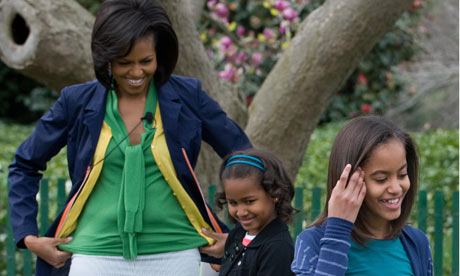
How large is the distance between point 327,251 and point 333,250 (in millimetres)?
17

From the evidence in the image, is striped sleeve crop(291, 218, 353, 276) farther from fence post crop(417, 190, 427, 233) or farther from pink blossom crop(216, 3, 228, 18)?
pink blossom crop(216, 3, 228, 18)

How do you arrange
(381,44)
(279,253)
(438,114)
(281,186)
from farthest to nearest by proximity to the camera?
(438,114), (381,44), (281,186), (279,253)

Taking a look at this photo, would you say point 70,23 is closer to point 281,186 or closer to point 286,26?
point 281,186

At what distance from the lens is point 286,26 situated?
6262 mm

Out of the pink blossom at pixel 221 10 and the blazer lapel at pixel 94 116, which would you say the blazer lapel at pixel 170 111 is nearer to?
the blazer lapel at pixel 94 116

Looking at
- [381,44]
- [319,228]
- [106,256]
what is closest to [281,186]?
[319,228]

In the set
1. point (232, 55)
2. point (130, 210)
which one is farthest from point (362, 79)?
point (130, 210)

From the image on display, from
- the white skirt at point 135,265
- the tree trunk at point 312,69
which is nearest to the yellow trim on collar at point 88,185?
the white skirt at point 135,265

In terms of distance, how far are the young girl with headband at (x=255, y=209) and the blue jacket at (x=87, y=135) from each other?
148 millimetres

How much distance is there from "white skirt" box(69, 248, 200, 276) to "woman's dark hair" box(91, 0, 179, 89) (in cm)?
63

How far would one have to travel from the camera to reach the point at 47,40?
3816 mm

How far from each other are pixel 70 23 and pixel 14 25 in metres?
0.30

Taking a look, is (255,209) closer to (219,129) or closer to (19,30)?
(219,129)

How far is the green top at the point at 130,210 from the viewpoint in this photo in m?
2.56
